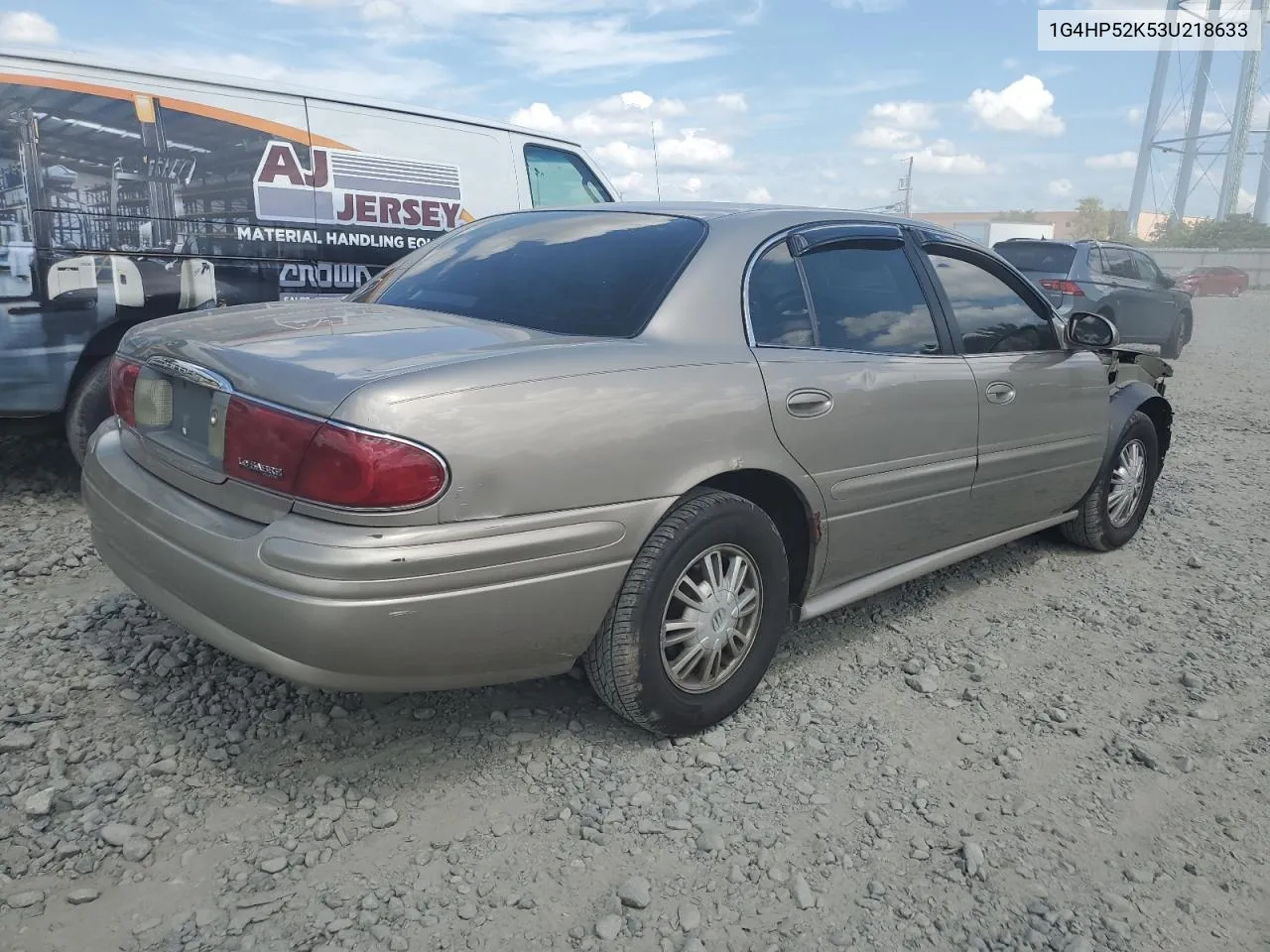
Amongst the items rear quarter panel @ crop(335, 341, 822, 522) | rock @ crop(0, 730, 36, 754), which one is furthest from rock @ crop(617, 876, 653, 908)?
rock @ crop(0, 730, 36, 754)

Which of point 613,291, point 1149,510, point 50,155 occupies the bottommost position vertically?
point 1149,510

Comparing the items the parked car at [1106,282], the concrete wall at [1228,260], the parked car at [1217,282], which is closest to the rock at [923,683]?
the parked car at [1106,282]

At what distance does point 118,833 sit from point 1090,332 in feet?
12.5

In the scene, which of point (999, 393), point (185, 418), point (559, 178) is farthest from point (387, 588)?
point (559, 178)

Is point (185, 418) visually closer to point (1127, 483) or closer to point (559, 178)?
point (1127, 483)

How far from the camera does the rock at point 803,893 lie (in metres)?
2.09

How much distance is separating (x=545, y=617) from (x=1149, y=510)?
14.2 ft

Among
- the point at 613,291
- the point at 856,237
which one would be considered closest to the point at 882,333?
the point at 856,237

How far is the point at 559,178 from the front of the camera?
6469mm

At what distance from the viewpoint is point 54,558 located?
12.5ft

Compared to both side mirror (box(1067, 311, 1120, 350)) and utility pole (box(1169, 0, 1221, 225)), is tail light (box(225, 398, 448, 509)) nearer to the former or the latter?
side mirror (box(1067, 311, 1120, 350))

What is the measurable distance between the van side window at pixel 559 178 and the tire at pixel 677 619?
3.98 m

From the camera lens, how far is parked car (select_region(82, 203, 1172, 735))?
2.10 metres

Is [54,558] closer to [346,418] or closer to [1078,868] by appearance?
[346,418]
